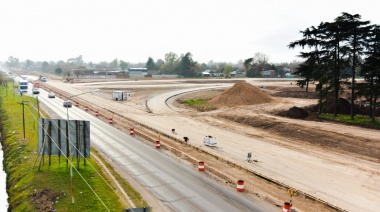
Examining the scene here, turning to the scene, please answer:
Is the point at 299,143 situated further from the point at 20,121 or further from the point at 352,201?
the point at 20,121

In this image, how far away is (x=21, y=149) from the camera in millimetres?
32750

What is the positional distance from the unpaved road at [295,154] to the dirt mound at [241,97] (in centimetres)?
851

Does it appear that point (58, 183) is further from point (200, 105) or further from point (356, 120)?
point (200, 105)

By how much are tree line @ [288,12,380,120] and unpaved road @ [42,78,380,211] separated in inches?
254

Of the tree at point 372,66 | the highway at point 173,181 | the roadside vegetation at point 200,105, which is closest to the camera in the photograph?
the highway at point 173,181

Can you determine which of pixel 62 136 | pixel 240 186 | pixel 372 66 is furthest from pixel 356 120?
pixel 62 136

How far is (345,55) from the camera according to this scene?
156ft

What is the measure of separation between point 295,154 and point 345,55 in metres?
22.7

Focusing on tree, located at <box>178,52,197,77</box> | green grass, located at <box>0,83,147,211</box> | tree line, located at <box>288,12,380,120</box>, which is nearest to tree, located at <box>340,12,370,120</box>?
tree line, located at <box>288,12,380,120</box>

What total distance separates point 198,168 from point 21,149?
19.0m

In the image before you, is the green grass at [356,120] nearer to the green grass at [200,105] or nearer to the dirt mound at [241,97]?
the dirt mound at [241,97]

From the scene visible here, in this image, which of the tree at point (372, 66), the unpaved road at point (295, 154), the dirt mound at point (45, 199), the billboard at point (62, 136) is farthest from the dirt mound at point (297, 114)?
the dirt mound at point (45, 199)

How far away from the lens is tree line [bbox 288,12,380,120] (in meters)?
43.8

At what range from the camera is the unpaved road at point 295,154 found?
23.7 meters
